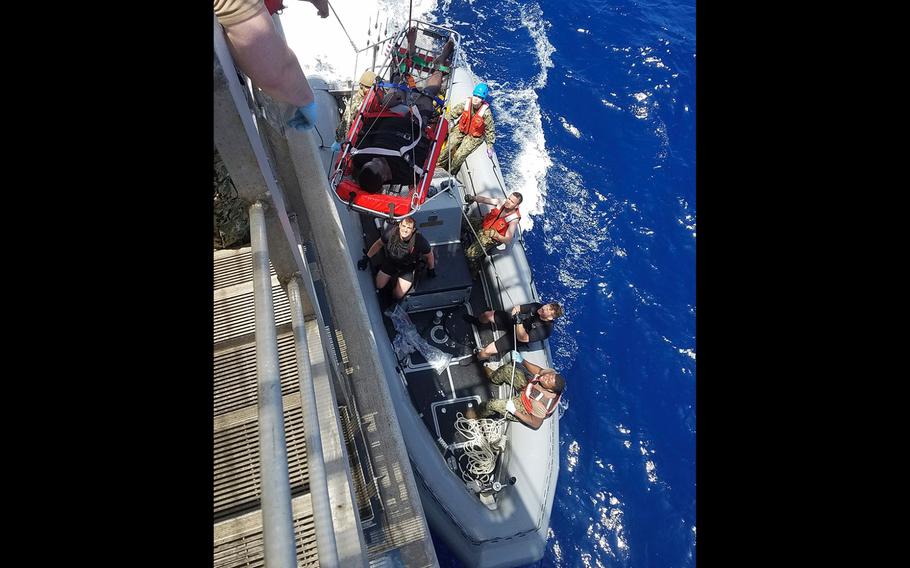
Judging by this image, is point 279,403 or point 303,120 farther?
point 303,120

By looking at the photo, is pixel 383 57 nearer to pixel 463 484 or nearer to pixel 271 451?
pixel 463 484

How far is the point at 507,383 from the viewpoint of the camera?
5.76 meters

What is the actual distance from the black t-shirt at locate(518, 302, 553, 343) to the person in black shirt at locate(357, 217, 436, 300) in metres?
1.21

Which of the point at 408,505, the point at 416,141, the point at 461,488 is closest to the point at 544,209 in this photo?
the point at 416,141

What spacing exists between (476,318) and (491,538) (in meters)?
2.55

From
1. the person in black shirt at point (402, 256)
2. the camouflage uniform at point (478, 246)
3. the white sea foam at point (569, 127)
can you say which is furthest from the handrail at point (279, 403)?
the white sea foam at point (569, 127)

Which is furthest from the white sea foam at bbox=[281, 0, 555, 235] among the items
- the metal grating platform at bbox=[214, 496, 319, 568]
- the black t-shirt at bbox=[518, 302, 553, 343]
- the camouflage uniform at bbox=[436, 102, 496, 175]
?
the metal grating platform at bbox=[214, 496, 319, 568]

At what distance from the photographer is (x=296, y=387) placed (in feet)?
8.75

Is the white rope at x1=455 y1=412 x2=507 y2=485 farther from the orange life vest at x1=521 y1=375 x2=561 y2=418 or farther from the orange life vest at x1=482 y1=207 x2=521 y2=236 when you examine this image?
the orange life vest at x1=482 y1=207 x2=521 y2=236

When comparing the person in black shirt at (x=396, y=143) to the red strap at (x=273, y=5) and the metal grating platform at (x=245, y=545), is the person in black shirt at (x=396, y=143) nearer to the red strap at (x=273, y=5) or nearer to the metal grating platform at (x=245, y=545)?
the red strap at (x=273, y=5)

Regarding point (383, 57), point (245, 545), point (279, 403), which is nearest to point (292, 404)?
point (245, 545)

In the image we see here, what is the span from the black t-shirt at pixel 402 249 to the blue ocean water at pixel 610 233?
11.3 feet

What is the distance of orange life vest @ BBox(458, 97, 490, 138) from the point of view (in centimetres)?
680

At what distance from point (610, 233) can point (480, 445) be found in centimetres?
514
